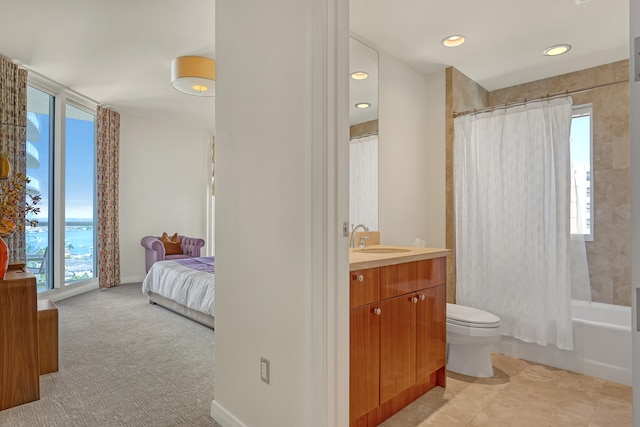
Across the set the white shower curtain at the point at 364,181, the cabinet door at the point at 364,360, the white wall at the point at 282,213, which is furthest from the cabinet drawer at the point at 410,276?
the white shower curtain at the point at 364,181

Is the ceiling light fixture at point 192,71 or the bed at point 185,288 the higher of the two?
the ceiling light fixture at point 192,71

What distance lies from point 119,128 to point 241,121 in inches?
198

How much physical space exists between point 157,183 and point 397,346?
5.66 meters

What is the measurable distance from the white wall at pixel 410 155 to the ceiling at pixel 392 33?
176mm

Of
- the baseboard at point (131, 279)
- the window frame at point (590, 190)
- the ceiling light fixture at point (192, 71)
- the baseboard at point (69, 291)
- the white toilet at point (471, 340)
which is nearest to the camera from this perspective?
the white toilet at point (471, 340)

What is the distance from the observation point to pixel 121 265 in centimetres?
611

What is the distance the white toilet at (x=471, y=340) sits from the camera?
2.57m

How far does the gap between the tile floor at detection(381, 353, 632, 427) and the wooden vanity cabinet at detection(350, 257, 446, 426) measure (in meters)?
0.12

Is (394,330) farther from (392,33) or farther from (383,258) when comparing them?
(392,33)

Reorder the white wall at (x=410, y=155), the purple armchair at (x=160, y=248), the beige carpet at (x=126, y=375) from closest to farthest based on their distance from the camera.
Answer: the beige carpet at (x=126, y=375) < the white wall at (x=410, y=155) < the purple armchair at (x=160, y=248)

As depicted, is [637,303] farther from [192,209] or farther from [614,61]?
[192,209]

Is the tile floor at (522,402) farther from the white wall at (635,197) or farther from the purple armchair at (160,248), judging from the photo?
the purple armchair at (160,248)

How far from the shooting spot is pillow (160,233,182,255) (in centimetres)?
611

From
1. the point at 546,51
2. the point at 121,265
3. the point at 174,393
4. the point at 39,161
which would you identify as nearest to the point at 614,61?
the point at 546,51
